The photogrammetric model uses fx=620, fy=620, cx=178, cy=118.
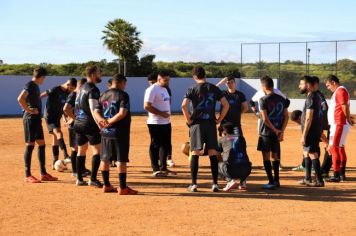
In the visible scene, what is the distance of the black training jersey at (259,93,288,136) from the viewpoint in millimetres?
10133

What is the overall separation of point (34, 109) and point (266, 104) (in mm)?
3954

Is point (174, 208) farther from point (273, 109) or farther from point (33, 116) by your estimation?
point (33, 116)

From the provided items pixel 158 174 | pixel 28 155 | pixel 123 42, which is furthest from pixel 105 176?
pixel 123 42

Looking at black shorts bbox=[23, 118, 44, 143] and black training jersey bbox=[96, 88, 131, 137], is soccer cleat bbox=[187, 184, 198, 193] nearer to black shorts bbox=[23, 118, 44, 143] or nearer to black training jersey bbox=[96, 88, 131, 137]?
black training jersey bbox=[96, 88, 131, 137]

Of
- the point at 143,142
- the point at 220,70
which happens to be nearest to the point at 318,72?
the point at 220,70

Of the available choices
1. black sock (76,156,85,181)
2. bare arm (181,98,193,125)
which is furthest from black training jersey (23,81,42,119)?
bare arm (181,98,193,125)

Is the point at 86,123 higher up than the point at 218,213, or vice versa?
the point at 86,123

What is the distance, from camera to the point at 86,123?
33.2ft

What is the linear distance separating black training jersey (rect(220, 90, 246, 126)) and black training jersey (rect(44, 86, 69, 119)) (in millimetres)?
3457

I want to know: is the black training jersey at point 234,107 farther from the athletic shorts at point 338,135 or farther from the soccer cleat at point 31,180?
the soccer cleat at point 31,180

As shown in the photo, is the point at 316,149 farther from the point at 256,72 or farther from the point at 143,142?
the point at 256,72

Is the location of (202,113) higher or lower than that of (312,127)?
higher

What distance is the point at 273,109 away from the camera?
33.3ft

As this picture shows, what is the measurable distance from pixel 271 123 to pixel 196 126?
130 centimetres
